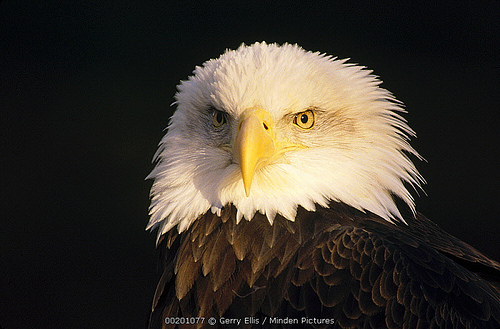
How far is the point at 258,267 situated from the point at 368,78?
0.65 m

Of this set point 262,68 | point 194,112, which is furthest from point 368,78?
point 194,112

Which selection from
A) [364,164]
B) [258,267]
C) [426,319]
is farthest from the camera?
[364,164]

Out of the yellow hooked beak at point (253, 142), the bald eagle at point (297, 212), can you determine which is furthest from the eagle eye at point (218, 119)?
the yellow hooked beak at point (253, 142)

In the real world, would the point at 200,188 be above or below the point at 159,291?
above

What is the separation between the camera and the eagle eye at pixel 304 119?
1.63m

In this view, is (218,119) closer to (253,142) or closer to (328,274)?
(253,142)

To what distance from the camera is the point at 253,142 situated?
151cm

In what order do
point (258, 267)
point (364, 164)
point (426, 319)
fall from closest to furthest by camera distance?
point (426, 319), point (258, 267), point (364, 164)

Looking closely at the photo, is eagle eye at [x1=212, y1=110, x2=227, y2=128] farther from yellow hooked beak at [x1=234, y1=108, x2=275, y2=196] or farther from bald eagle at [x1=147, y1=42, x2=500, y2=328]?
yellow hooked beak at [x1=234, y1=108, x2=275, y2=196]

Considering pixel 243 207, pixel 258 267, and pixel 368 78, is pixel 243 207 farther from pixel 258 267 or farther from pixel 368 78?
pixel 368 78

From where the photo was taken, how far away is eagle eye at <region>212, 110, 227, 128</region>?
5.52 feet

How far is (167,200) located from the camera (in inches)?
69.0

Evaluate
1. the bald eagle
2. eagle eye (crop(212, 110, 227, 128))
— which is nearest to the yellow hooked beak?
the bald eagle

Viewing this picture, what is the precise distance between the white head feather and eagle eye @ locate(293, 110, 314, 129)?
18 mm
